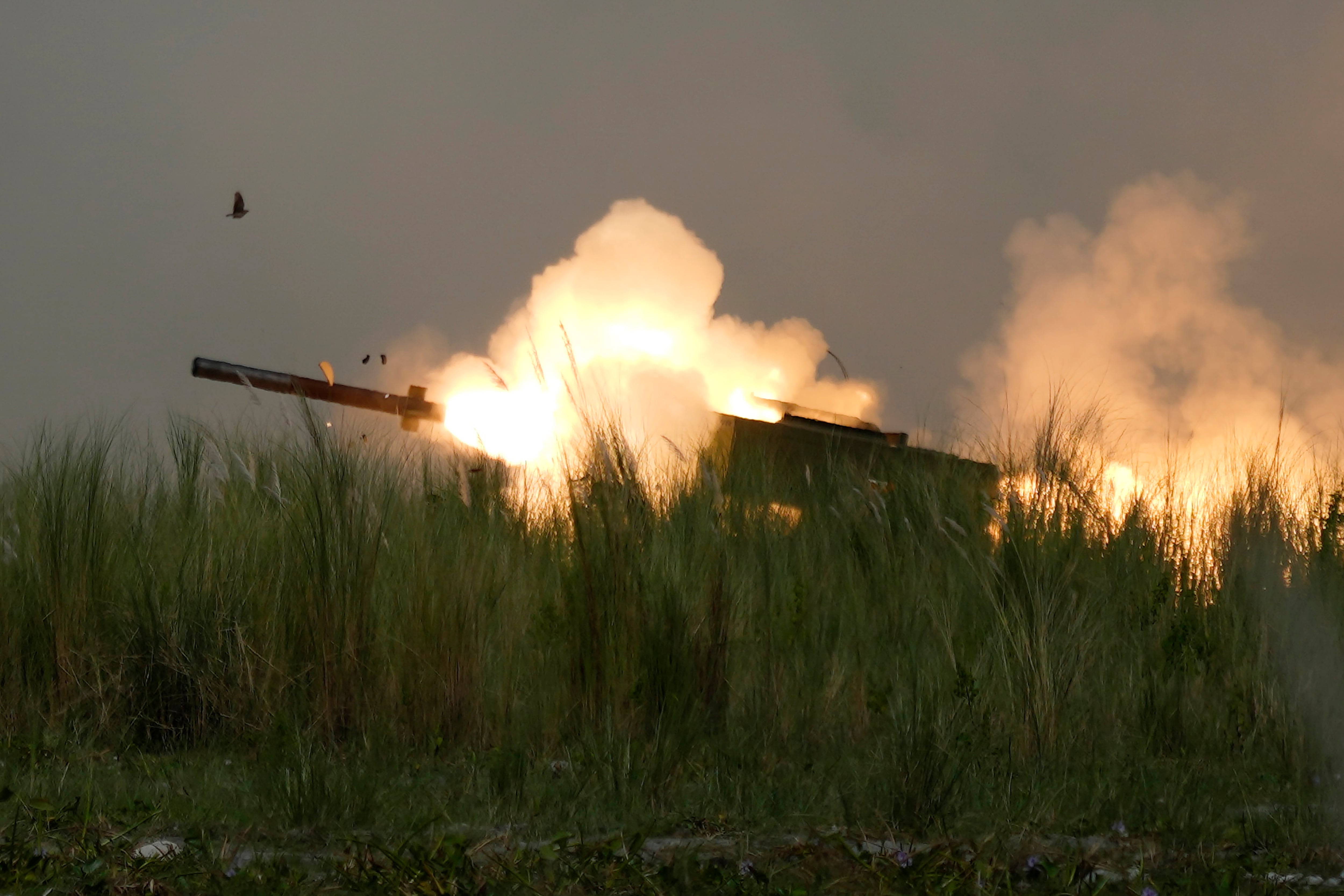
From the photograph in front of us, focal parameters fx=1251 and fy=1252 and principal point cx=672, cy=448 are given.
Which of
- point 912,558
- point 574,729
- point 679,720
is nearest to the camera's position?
point 679,720

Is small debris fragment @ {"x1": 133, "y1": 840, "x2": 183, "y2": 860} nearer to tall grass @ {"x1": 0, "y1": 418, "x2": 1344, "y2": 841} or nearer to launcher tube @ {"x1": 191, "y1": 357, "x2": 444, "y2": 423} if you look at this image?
tall grass @ {"x1": 0, "y1": 418, "x2": 1344, "y2": 841}

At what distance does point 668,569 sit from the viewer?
15.2 ft

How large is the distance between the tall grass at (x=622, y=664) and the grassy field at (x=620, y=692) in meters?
0.02

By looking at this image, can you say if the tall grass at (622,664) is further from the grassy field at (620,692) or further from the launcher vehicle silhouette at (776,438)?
the launcher vehicle silhouette at (776,438)

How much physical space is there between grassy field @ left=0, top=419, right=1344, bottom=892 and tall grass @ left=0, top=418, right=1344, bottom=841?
18 millimetres

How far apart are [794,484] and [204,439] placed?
3.97 meters

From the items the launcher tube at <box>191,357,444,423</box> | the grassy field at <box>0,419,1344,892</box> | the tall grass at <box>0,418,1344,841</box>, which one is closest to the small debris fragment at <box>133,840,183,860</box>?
the grassy field at <box>0,419,1344,892</box>

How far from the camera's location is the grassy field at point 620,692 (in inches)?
127

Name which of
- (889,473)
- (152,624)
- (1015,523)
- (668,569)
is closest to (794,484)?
(889,473)

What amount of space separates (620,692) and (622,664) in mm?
95

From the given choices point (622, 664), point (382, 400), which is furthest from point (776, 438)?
point (622, 664)

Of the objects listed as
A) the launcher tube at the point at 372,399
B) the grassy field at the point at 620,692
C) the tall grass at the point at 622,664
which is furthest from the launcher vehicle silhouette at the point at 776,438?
the tall grass at the point at 622,664

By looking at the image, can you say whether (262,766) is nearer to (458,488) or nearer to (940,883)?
(940,883)

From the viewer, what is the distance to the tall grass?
3760mm
